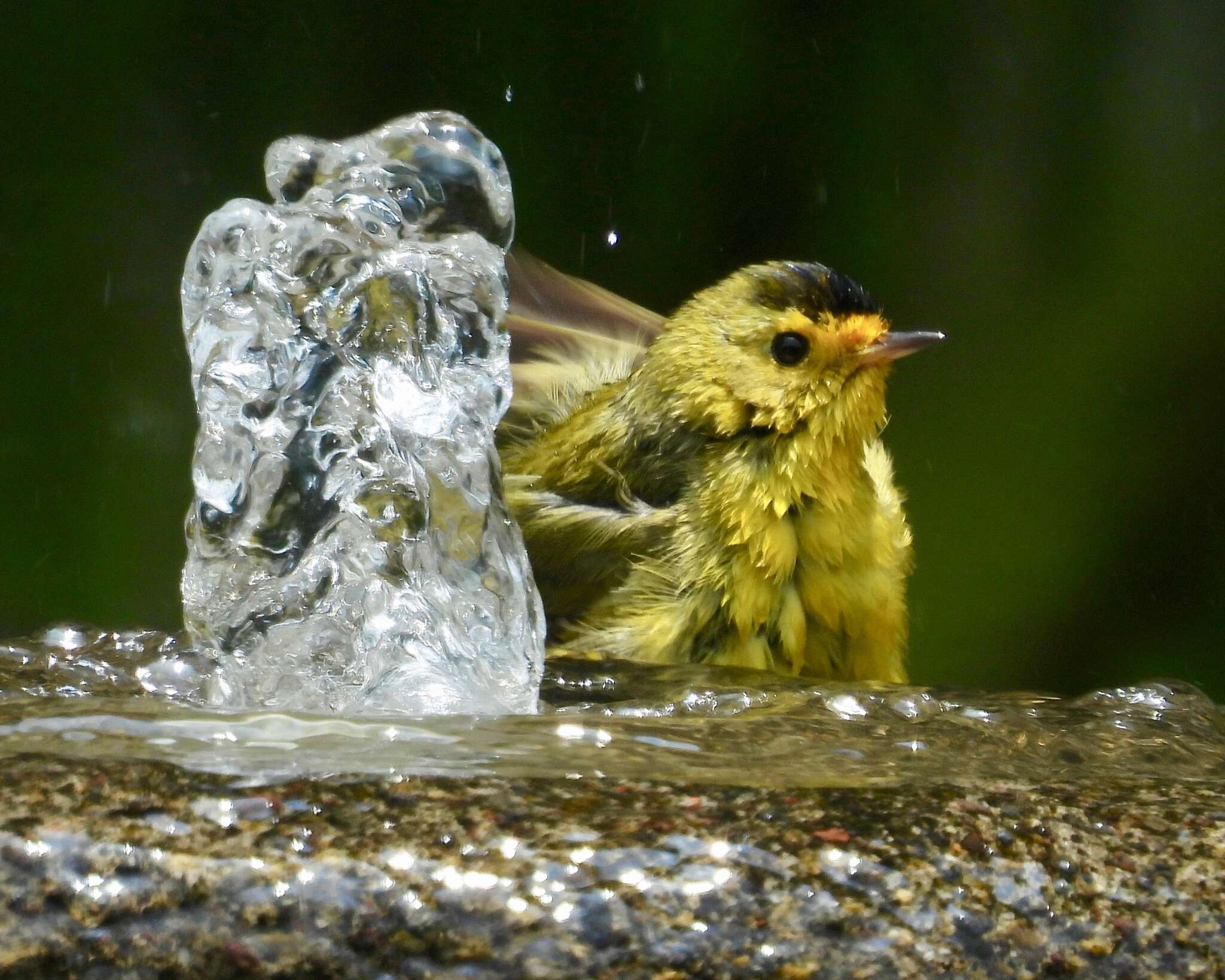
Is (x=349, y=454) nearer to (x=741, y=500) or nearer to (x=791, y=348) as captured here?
(x=741, y=500)

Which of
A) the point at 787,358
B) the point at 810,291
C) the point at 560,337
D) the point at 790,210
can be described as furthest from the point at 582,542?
the point at 790,210

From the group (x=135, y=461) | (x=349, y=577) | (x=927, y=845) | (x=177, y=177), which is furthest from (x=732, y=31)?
(x=927, y=845)

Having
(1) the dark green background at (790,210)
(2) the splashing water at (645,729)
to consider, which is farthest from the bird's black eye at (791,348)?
(1) the dark green background at (790,210)

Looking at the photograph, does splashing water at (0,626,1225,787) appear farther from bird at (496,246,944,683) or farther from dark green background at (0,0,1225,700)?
dark green background at (0,0,1225,700)

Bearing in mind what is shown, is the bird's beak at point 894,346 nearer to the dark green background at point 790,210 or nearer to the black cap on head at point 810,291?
the black cap on head at point 810,291

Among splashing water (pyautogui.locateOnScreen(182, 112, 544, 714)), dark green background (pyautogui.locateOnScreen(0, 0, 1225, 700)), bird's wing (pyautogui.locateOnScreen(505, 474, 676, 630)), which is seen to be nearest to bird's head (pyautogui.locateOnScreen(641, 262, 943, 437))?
bird's wing (pyautogui.locateOnScreen(505, 474, 676, 630))
